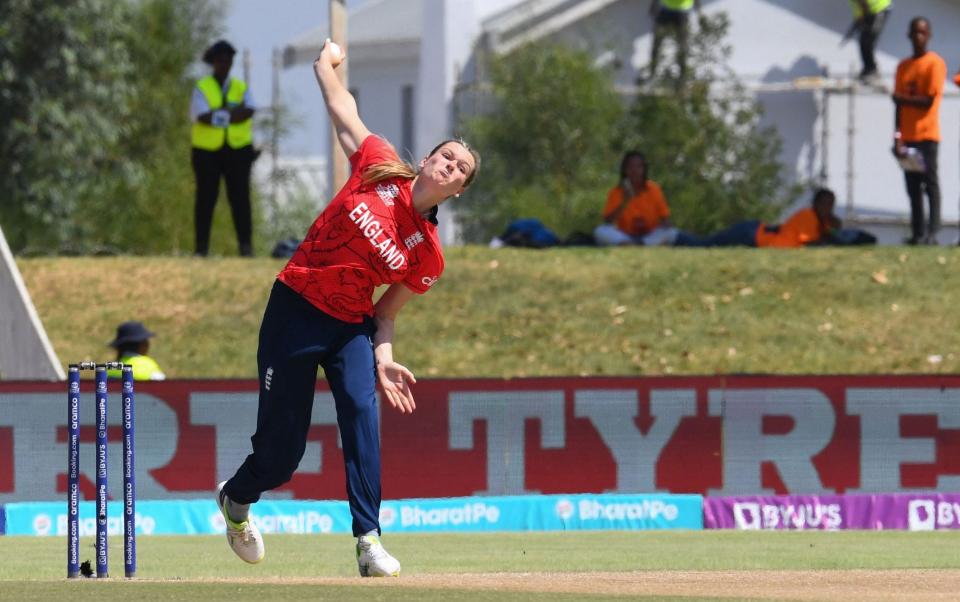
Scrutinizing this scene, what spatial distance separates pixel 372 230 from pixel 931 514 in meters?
7.39

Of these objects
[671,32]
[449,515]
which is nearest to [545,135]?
[671,32]

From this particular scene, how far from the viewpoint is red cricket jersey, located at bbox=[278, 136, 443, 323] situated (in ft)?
27.3

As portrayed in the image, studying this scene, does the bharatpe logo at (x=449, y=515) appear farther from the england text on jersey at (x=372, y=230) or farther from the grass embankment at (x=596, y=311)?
the england text on jersey at (x=372, y=230)

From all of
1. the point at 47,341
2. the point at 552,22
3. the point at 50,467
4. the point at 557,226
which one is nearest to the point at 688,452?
the point at 50,467

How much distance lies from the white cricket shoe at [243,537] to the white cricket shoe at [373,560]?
24.7 inches

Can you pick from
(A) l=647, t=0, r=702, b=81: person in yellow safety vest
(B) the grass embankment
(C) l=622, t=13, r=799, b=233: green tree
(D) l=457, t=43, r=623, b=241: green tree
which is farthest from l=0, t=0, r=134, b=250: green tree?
(B) the grass embankment

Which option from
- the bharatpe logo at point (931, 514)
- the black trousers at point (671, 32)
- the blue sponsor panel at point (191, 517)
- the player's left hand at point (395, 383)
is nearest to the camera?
the player's left hand at point (395, 383)

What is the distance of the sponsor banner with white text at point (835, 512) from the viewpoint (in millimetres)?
14406

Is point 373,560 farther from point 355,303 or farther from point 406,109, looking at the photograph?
point 406,109

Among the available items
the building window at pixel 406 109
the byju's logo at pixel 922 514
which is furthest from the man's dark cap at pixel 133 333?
the building window at pixel 406 109

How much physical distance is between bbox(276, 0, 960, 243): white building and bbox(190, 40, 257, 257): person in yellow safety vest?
8.31 meters

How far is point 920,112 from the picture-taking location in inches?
761

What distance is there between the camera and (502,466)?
1479cm

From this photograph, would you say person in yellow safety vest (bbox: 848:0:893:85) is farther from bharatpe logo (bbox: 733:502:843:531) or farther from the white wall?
bharatpe logo (bbox: 733:502:843:531)
